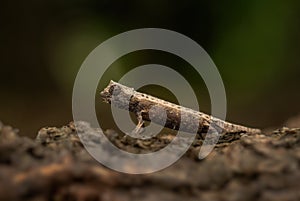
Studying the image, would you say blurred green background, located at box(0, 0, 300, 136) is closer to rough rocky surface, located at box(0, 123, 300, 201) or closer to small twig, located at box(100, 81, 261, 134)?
small twig, located at box(100, 81, 261, 134)

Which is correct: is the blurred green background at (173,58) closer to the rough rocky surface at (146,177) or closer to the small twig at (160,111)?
the small twig at (160,111)


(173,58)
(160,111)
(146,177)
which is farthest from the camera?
(173,58)

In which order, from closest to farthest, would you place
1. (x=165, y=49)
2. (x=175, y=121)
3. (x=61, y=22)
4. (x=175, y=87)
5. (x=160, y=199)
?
(x=160, y=199) → (x=175, y=121) → (x=175, y=87) → (x=165, y=49) → (x=61, y=22)

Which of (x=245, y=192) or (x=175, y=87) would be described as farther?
(x=175, y=87)

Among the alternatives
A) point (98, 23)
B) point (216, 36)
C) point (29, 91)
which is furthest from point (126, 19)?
point (29, 91)

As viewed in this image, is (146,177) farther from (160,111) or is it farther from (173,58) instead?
(173,58)

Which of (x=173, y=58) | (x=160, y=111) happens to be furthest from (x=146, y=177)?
(x=173, y=58)

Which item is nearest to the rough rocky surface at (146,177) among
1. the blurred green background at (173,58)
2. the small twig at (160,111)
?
the small twig at (160,111)

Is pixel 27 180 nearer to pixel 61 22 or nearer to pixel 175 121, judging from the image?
pixel 175 121
